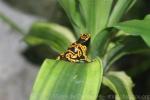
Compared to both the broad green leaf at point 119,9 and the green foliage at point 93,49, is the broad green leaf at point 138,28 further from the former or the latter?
the broad green leaf at point 119,9

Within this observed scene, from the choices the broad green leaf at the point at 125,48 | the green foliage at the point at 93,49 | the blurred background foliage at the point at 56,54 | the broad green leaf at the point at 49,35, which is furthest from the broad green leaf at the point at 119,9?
the blurred background foliage at the point at 56,54

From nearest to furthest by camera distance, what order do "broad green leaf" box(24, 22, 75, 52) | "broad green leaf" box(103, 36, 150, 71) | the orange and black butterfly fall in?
the orange and black butterfly < "broad green leaf" box(103, 36, 150, 71) < "broad green leaf" box(24, 22, 75, 52)

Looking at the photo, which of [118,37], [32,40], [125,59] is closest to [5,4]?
[32,40]

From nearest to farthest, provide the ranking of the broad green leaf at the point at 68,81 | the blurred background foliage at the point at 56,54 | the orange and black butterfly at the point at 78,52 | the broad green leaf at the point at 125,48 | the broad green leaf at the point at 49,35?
1. the broad green leaf at the point at 68,81
2. the orange and black butterfly at the point at 78,52
3. the broad green leaf at the point at 125,48
4. the broad green leaf at the point at 49,35
5. the blurred background foliage at the point at 56,54

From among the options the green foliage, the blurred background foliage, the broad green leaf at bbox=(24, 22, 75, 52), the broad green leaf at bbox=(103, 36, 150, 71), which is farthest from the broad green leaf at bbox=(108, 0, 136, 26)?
the blurred background foliage

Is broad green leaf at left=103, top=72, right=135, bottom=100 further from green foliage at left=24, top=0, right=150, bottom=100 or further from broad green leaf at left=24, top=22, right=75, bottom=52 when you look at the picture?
A: broad green leaf at left=24, top=22, right=75, bottom=52

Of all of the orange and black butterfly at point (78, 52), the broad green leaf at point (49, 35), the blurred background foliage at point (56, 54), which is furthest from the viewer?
the blurred background foliage at point (56, 54)
